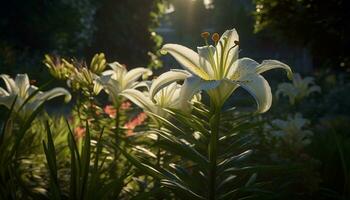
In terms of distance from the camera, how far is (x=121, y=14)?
18.0 metres

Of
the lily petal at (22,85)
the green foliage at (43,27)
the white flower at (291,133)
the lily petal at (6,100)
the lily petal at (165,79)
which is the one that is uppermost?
the green foliage at (43,27)

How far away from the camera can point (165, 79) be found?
7.31 ft

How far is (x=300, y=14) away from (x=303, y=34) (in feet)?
1.17

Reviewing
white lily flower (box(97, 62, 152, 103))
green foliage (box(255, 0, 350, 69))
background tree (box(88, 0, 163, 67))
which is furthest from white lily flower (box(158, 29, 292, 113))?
background tree (box(88, 0, 163, 67))

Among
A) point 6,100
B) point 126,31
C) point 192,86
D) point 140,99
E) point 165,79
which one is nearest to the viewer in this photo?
point 192,86

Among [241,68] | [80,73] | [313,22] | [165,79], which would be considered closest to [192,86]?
[165,79]

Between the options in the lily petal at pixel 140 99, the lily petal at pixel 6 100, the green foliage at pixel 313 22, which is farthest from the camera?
the green foliage at pixel 313 22

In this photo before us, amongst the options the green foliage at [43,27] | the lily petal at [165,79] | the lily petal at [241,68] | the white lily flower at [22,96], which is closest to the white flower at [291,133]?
the white lily flower at [22,96]

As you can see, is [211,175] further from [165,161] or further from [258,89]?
[165,161]

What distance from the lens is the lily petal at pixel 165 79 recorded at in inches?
87.4

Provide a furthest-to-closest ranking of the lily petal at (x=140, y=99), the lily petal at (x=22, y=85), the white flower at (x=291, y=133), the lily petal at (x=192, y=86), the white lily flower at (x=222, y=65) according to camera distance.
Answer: the white flower at (x=291, y=133) → the lily petal at (x=22, y=85) → the lily petal at (x=140, y=99) → the white lily flower at (x=222, y=65) → the lily petal at (x=192, y=86)

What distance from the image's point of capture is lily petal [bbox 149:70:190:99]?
222 centimetres

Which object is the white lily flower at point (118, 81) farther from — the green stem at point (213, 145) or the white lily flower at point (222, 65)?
the green stem at point (213, 145)

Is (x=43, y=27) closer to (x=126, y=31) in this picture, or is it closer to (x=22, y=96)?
(x=126, y=31)
